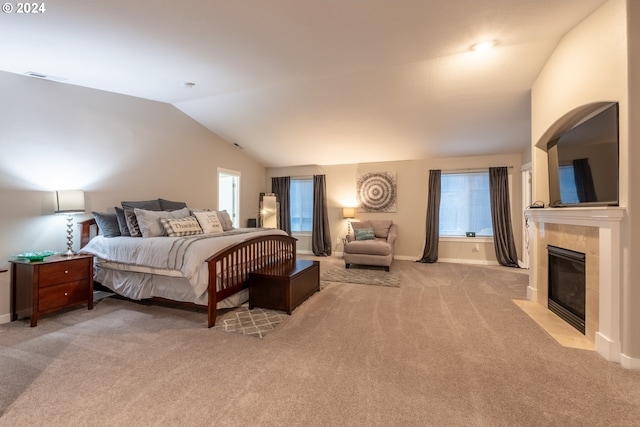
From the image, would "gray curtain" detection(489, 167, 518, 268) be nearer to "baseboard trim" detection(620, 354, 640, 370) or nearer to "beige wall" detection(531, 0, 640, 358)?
"beige wall" detection(531, 0, 640, 358)

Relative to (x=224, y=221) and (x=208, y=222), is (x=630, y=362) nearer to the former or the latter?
(x=208, y=222)

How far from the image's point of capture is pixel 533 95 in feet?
10.8

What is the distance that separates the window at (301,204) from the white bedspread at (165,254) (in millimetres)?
3603

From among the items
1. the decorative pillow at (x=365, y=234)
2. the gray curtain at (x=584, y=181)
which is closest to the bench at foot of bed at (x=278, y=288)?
the decorative pillow at (x=365, y=234)

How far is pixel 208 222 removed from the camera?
3.73 m

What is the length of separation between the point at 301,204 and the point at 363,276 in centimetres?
296

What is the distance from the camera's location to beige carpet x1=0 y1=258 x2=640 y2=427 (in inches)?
55.9

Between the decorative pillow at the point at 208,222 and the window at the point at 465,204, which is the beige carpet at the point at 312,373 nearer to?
the decorative pillow at the point at 208,222

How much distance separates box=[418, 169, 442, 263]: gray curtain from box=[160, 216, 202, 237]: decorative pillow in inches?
172

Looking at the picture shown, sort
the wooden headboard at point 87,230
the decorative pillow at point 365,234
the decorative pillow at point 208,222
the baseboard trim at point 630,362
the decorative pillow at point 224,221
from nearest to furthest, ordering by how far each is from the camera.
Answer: the baseboard trim at point 630,362 < the wooden headboard at point 87,230 < the decorative pillow at point 208,222 < the decorative pillow at point 224,221 < the decorative pillow at point 365,234

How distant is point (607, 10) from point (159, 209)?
5036 mm

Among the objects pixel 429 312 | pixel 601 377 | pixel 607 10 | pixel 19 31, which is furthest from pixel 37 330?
pixel 607 10

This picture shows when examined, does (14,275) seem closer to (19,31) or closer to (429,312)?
(19,31)

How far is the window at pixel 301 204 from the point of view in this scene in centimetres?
676
